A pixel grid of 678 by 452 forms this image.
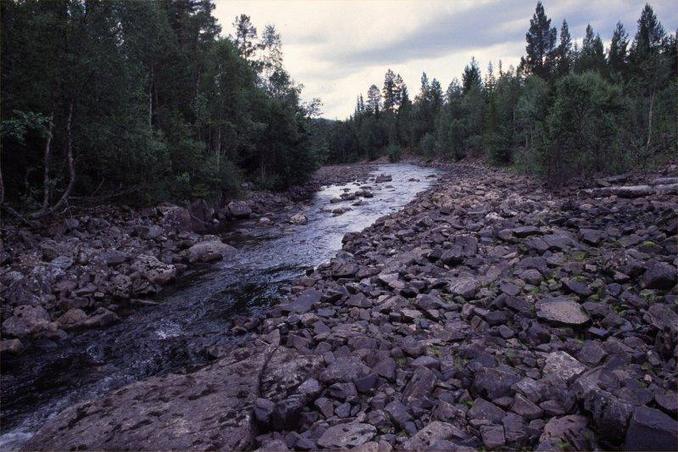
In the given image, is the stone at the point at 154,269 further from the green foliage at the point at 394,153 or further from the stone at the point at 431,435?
the green foliage at the point at 394,153

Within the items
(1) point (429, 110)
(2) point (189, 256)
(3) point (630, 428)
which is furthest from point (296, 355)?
(1) point (429, 110)

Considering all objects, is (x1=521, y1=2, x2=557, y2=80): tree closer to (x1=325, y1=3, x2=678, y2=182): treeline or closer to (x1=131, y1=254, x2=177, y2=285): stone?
(x1=325, y1=3, x2=678, y2=182): treeline

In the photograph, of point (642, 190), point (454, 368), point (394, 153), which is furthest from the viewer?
point (394, 153)

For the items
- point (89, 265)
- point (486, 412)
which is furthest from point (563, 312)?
point (89, 265)

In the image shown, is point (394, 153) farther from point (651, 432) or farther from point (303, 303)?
point (651, 432)

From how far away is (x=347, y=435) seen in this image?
4.79 metres

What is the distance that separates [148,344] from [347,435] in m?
6.19

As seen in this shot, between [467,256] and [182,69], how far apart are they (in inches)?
1009

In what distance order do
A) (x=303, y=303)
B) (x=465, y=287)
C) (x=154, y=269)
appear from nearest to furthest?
(x=465, y=287), (x=303, y=303), (x=154, y=269)

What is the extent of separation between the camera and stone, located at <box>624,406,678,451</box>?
3652mm

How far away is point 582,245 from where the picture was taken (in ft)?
33.7

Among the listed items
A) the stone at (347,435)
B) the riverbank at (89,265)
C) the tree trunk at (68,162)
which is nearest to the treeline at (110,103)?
the tree trunk at (68,162)

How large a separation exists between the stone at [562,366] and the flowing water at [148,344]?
6.29 m

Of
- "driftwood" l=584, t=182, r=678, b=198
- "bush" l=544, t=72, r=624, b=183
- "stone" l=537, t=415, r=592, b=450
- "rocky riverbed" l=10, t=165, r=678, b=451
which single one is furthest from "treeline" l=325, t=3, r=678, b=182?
"stone" l=537, t=415, r=592, b=450
